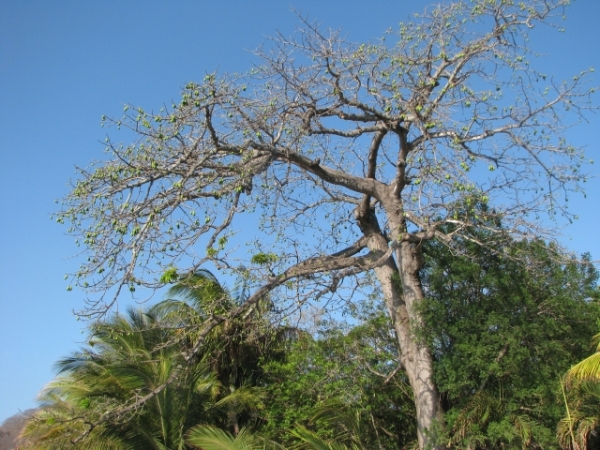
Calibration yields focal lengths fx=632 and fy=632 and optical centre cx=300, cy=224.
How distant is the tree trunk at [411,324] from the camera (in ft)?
31.3

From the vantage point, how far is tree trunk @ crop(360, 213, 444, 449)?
31.3ft

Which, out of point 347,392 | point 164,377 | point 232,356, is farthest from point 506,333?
point 232,356

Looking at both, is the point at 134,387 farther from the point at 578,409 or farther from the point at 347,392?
the point at 578,409

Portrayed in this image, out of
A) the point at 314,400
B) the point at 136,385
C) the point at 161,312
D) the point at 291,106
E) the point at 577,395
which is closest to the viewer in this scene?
the point at 577,395

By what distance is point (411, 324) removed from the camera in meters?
9.95

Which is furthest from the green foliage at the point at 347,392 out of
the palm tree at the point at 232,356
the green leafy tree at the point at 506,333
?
the green leafy tree at the point at 506,333

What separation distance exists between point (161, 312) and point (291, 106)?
668 cm

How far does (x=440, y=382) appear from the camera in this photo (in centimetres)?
959

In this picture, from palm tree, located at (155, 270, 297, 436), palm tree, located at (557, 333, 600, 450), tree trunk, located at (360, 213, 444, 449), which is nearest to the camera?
palm tree, located at (557, 333, 600, 450)

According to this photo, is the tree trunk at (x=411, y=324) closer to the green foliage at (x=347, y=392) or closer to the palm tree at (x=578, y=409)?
the green foliage at (x=347, y=392)

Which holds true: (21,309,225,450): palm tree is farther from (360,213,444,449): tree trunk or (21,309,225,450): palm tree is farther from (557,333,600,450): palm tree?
(557,333,600,450): palm tree

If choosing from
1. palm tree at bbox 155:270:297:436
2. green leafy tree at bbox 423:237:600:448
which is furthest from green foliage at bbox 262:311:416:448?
green leafy tree at bbox 423:237:600:448

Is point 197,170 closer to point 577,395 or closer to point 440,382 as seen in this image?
point 440,382

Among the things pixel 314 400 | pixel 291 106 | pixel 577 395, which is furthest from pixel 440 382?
pixel 291 106
